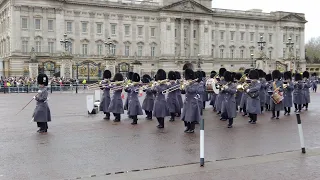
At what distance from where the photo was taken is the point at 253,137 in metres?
12.6

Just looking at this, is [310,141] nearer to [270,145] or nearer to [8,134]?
[270,145]

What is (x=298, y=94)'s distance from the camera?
66.1ft

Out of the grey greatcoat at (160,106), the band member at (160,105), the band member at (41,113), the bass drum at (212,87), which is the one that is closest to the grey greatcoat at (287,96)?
the bass drum at (212,87)

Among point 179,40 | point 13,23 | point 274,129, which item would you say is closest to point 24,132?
point 274,129

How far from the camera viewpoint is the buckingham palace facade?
59.3m

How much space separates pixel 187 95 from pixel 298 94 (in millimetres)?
8820

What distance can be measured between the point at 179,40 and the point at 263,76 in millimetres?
56032

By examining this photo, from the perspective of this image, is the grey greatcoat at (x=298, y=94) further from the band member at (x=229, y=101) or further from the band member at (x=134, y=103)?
the band member at (x=134, y=103)

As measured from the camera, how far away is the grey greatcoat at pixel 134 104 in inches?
620

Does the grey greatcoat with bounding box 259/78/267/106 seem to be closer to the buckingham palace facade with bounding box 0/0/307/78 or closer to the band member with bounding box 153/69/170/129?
the band member with bounding box 153/69/170/129

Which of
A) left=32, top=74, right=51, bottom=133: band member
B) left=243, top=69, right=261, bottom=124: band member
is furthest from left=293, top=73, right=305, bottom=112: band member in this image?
left=32, top=74, right=51, bottom=133: band member

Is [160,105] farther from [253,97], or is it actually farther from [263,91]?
[263,91]

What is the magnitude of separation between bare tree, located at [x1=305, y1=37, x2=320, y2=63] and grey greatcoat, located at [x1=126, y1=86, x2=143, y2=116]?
105 m

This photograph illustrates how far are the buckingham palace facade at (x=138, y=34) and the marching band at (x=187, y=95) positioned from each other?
1094 inches
